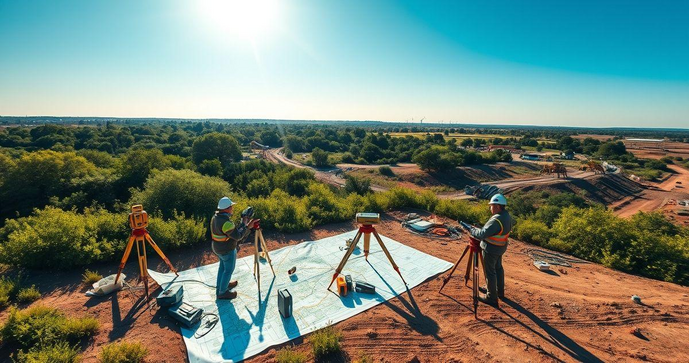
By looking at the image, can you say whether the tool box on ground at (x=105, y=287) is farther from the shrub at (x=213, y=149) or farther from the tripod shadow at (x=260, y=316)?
the shrub at (x=213, y=149)

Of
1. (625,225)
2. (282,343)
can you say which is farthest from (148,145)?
(625,225)

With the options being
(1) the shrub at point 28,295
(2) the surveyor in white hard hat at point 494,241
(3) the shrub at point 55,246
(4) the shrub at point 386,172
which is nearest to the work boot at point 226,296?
(1) the shrub at point 28,295

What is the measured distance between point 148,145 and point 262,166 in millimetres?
32884

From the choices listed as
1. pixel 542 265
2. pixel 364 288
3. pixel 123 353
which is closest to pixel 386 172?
pixel 542 265

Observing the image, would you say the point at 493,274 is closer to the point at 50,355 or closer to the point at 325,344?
the point at 325,344

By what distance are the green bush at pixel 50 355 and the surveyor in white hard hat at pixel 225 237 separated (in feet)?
8.12

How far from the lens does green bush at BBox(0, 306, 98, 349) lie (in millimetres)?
4797

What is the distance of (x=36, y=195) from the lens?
72.7 feet

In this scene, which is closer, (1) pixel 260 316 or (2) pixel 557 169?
(1) pixel 260 316

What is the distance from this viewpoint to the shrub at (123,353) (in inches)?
174

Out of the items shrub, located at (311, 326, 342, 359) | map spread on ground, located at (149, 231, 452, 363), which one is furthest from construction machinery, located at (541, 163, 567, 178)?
shrub, located at (311, 326, 342, 359)

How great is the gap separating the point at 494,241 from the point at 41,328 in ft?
29.1

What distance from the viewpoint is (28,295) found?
625 centimetres

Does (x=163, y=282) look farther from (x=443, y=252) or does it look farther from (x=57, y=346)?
(x=443, y=252)
